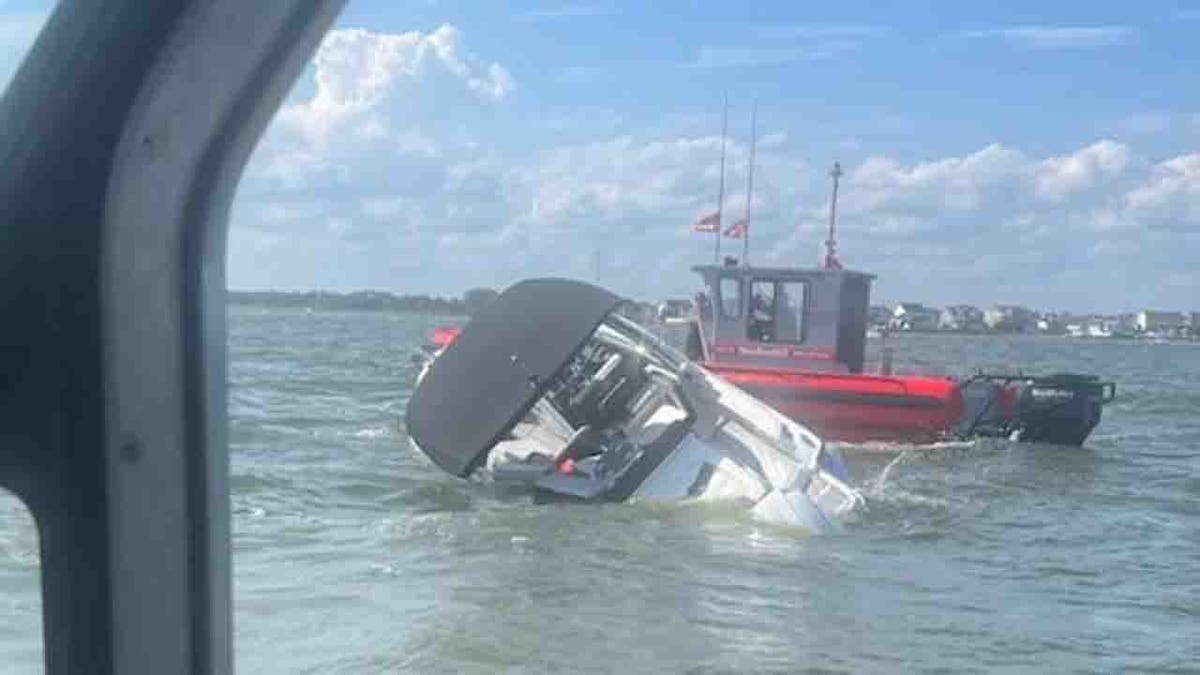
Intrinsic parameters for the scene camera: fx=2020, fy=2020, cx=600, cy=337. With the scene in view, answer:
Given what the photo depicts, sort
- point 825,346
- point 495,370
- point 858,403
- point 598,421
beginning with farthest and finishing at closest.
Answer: point 825,346, point 858,403, point 598,421, point 495,370

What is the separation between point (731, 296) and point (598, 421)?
22.5 ft

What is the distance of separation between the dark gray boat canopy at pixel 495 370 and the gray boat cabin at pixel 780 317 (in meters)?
8.37

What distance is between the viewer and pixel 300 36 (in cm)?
204

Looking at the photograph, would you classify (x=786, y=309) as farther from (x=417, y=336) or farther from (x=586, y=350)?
(x=586, y=350)

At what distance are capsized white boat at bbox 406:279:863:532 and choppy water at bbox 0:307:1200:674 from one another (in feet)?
0.97

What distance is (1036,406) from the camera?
22719mm

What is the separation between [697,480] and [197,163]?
38.4ft

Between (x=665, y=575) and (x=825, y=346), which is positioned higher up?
(x=825, y=346)

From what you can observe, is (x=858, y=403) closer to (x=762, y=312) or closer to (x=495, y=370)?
(x=762, y=312)

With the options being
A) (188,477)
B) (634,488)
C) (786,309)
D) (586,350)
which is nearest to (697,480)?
(634,488)

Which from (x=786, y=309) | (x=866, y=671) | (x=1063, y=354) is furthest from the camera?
(x=1063, y=354)

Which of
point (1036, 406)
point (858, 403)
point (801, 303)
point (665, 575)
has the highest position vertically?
point (801, 303)

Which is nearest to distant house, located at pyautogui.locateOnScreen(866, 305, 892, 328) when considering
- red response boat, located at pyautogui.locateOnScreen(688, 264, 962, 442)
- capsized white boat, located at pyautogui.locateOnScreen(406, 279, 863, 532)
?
red response boat, located at pyautogui.locateOnScreen(688, 264, 962, 442)

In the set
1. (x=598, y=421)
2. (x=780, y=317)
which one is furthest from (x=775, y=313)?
(x=598, y=421)
